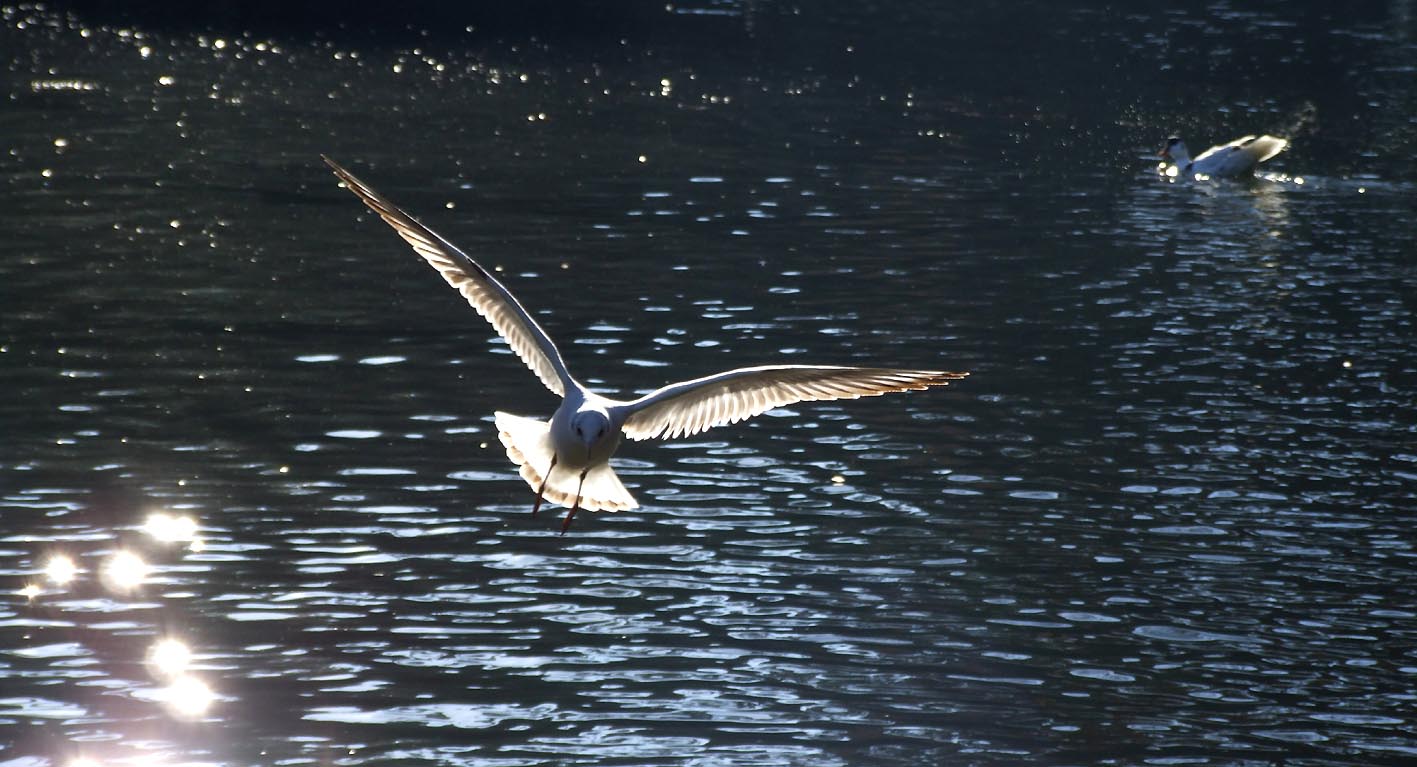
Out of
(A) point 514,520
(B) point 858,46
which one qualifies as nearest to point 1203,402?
(A) point 514,520

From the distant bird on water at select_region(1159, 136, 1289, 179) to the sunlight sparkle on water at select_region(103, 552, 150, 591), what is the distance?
2941 centimetres

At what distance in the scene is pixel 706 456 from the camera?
21.0m

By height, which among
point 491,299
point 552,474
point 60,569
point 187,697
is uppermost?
point 491,299

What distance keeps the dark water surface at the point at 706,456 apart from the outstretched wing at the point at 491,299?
7.66ft

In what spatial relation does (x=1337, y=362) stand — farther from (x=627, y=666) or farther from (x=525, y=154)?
(x=525, y=154)

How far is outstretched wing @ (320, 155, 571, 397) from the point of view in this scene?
14414 millimetres

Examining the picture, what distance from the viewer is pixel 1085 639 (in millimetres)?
15930

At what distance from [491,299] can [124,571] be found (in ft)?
14.5

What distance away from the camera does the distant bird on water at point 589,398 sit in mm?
13727

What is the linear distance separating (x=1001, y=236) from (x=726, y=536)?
17094 mm

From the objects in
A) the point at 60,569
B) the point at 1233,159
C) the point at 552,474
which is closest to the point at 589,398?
the point at 552,474

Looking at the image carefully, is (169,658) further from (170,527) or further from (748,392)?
(748,392)

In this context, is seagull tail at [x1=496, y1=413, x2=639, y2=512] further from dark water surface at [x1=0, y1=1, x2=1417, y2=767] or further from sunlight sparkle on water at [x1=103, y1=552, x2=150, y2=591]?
sunlight sparkle on water at [x1=103, y1=552, x2=150, y2=591]

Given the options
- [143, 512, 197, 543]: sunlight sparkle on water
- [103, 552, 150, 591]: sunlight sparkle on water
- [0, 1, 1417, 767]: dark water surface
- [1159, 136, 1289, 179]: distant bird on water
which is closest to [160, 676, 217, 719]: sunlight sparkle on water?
[0, 1, 1417, 767]: dark water surface
